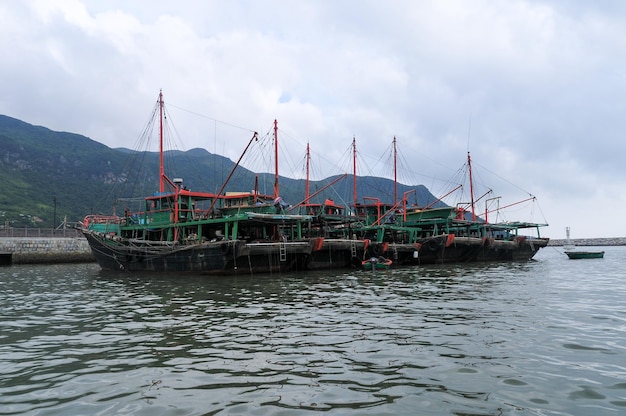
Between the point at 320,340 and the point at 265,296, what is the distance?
918cm

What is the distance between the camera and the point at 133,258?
34.7 metres

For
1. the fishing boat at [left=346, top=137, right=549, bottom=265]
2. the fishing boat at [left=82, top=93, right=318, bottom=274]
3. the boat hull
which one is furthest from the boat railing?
the fishing boat at [left=346, top=137, right=549, bottom=265]

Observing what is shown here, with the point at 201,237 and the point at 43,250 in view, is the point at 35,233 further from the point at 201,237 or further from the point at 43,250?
the point at 201,237

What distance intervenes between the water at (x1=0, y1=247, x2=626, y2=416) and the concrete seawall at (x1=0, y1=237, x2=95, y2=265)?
41262 millimetres

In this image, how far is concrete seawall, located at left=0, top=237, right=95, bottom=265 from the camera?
171 ft

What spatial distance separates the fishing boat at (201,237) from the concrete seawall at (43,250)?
15703mm

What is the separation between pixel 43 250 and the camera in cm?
5431

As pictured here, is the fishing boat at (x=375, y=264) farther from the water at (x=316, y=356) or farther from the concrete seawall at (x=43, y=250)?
the concrete seawall at (x=43, y=250)

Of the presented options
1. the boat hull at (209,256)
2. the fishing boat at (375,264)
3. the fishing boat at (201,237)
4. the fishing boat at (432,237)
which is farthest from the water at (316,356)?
the fishing boat at (432,237)

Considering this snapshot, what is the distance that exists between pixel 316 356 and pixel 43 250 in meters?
56.4

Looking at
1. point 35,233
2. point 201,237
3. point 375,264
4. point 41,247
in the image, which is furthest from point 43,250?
point 375,264

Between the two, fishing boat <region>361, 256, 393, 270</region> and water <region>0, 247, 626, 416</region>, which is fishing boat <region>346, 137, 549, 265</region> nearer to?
fishing boat <region>361, 256, 393, 270</region>

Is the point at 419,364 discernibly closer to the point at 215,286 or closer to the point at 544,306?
the point at 544,306

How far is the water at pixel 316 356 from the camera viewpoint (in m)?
6.66
